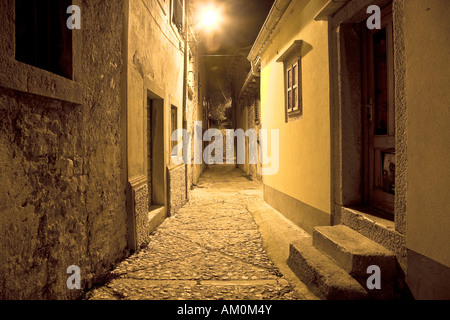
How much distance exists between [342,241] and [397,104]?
150 centimetres

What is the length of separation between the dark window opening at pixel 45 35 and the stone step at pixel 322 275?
3050 millimetres

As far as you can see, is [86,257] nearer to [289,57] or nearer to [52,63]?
[52,63]

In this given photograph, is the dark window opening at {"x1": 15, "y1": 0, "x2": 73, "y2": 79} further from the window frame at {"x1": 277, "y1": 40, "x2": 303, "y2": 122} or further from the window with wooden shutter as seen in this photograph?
the window with wooden shutter

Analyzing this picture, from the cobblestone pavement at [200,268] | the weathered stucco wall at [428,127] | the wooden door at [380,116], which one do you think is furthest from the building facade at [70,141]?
the wooden door at [380,116]

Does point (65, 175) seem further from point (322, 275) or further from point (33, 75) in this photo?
point (322, 275)

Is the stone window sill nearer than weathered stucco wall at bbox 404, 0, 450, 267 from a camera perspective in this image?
Yes

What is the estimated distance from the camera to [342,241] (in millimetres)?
3025

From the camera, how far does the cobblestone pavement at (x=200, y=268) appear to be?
2.92 meters

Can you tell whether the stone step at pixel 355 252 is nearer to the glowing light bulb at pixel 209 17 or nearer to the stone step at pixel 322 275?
the stone step at pixel 322 275

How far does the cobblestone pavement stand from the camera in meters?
2.92

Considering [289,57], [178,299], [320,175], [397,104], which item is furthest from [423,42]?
[289,57]

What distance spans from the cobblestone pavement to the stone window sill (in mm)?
1973

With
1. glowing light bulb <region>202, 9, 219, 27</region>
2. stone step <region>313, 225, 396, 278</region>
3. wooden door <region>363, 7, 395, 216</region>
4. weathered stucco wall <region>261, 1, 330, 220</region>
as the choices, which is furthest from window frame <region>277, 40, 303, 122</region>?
glowing light bulb <region>202, 9, 219, 27</region>

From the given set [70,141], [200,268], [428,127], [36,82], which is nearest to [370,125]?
[428,127]
